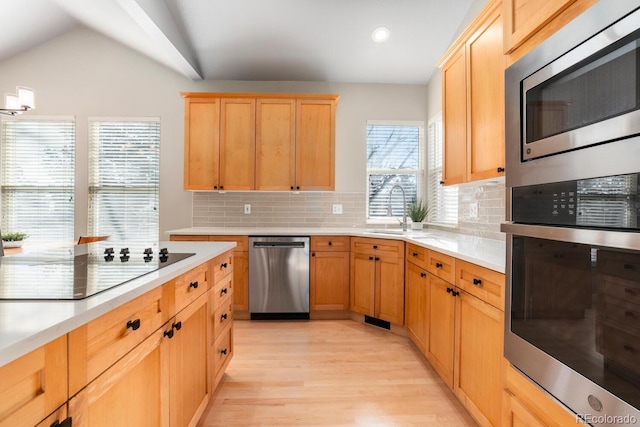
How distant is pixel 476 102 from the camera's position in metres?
2.01

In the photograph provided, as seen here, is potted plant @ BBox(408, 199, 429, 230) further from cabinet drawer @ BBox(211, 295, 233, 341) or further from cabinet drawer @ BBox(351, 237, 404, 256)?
cabinet drawer @ BBox(211, 295, 233, 341)

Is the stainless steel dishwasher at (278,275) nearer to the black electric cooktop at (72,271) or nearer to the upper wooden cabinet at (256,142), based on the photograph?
the upper wooden cabinet at (256,142)

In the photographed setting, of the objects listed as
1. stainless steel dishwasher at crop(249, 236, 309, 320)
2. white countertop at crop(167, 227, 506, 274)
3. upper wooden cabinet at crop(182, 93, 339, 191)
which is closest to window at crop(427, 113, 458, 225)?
white countertop at crop(167, 227, 506, 274)

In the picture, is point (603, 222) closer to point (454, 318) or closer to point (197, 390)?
point (454, 318)

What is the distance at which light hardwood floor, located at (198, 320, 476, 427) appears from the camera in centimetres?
178

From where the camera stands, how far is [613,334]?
2.42 ft

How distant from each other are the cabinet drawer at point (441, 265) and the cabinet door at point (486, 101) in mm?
539

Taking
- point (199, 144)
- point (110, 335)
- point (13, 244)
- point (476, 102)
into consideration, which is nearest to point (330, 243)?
point (199, 144)

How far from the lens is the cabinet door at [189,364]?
1.29 meters

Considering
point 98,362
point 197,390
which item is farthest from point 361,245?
point 98,362

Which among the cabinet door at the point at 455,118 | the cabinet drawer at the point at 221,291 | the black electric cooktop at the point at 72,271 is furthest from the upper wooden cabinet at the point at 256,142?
the black electric cooktop at the point at 72,271

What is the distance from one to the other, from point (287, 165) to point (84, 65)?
2806 mm

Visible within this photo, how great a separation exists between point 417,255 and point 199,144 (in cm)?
255

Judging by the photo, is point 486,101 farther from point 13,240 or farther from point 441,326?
point 13,240
